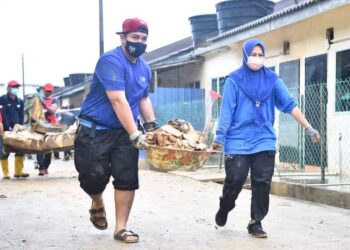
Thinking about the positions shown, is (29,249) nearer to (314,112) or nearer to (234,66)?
(314,112)

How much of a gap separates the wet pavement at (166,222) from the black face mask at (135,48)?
1576 millimetres

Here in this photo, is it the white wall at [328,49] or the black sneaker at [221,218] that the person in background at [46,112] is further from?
the black sneaker at [221,218]

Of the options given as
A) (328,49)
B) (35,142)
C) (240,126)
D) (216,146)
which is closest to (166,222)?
(216,146)

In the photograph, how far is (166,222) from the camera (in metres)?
5.79

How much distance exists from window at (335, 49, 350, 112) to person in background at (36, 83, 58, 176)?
5321 mm

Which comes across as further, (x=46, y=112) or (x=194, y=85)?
(x=194, y=85)

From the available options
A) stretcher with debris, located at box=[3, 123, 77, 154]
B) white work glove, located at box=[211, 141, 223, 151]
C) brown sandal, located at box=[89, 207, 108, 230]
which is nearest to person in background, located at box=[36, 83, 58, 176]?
stretcher with debris, located at box=[3, 123, 77, 154]

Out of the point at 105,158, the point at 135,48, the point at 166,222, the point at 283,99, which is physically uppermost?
the point at 135,48

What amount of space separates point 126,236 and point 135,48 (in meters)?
1.56

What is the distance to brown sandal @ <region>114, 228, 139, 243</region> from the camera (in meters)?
4.72

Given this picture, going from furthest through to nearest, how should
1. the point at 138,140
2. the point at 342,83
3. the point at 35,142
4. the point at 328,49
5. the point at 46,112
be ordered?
the point at 46,112 → the point at 328,49 → the point at 342,83 → the point at 35,142 → the point at 138,140

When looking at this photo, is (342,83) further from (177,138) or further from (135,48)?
(135,48)

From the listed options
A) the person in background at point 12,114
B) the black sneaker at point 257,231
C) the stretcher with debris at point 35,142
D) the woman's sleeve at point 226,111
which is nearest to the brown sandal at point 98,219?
the woman's sleeve at point 226,111

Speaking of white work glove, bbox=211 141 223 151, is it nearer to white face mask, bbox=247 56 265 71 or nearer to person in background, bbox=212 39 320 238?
person in background, bbox=212 39 320 238
